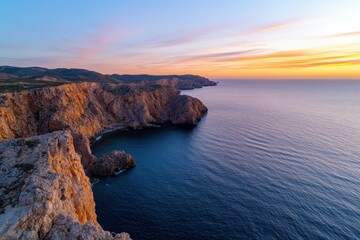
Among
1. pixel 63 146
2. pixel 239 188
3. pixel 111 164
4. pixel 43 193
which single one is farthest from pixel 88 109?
pixel 43 193

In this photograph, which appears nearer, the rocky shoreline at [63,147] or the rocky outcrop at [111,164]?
the rocky shoreline at [63,147]

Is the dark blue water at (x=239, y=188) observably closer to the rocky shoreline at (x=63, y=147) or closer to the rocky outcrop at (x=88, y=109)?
the rocky shoreline at (x=63, y=147)

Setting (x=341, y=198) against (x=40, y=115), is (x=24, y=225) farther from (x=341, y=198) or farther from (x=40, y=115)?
(x=40, y=115)

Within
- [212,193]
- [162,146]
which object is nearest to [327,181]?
[212,193]

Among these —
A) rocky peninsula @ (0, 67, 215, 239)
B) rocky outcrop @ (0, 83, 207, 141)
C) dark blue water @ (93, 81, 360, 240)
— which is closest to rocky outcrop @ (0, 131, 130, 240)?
rocky peninsula @ (0, 67, 215, 239)

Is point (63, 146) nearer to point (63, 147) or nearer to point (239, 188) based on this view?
point (63, 147)

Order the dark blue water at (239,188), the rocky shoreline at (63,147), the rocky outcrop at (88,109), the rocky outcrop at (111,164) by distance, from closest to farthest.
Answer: the rocky shoreline at (63,147) < the dark blue water at (239,188) < the rocky outcrop at (111,164) < the rocky outcrop at (88,109)

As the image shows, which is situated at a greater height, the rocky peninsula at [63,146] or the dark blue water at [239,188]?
the rocky peninsula at [63,146]

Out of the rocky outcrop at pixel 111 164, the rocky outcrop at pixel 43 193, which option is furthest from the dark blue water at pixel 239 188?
the rocky outcrop at pixel 43 193
